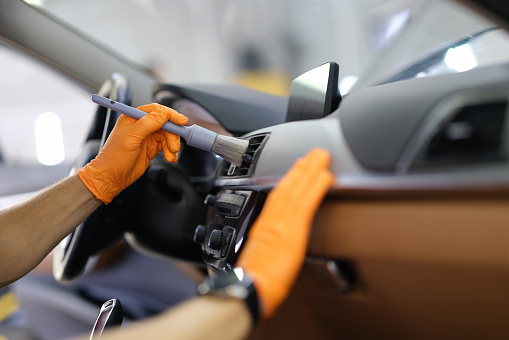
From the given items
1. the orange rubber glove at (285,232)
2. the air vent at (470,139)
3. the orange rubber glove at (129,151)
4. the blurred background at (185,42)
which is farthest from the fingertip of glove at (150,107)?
the blurred background at (185,42)

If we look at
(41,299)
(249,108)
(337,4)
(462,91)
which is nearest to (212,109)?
(249,108)

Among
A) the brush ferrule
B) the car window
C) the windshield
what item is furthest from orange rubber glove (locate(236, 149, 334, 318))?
the car window

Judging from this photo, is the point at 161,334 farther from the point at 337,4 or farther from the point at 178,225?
the point at 337,4

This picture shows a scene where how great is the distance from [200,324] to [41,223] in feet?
2.00

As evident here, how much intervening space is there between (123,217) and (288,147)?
545 millimetres

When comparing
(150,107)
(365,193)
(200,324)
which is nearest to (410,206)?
(365,193)

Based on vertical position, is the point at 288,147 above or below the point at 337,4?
below

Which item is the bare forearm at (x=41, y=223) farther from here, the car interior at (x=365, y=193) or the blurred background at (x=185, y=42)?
the blurred background at (x=185, y=42)

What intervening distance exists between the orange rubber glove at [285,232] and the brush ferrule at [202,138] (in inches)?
9.2

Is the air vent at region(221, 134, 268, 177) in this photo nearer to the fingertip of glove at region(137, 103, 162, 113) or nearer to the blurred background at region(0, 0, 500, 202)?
the fingertip of glove at region(137, 103, 162, 113)

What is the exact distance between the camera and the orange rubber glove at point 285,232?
545 mm

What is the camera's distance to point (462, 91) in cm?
52

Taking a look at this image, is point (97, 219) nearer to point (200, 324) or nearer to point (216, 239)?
point (216, 239)

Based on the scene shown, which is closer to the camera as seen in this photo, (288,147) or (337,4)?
(288,147)
